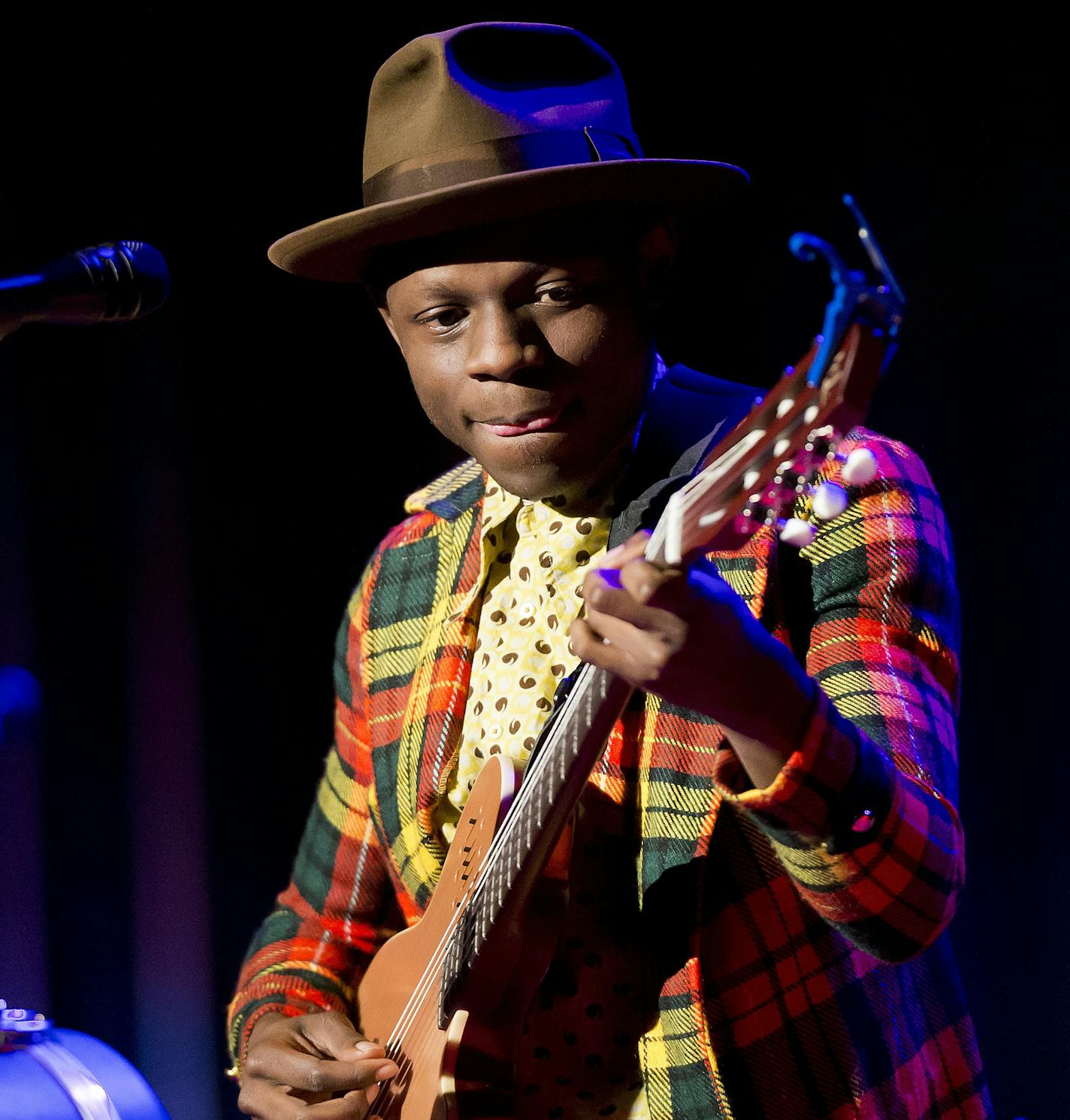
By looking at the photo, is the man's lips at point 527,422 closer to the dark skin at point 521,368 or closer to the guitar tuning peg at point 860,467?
the dark skin at point 521,368

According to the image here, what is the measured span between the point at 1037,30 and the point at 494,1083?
2.09 m

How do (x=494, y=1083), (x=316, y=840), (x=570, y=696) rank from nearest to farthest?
(x=570, y=696), (x=494, y=1083), (x=316, y=840)

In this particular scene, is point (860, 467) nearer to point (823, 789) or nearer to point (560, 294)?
point (823, 789)

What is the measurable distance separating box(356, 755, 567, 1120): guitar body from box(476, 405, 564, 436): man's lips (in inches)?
17.6

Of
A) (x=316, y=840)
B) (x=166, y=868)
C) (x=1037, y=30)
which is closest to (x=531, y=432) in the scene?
(x=316, y=840)

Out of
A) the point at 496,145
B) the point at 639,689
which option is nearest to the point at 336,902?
the point at 639,689

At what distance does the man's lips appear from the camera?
1661mm

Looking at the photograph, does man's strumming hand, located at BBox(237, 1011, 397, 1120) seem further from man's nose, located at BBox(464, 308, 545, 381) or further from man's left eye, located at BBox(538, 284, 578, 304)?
man's left eye, located at BBox(538, 284, 578, 304)

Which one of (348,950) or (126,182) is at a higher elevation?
(126,182)

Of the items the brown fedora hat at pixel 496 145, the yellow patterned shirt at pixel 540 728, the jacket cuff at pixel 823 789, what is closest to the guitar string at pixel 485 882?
the yellow patterned shirt at pixel 540 728

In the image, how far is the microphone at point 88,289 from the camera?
143cm

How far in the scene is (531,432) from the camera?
167 cm

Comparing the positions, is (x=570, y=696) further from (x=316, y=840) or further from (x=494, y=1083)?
(x=316, y=840)

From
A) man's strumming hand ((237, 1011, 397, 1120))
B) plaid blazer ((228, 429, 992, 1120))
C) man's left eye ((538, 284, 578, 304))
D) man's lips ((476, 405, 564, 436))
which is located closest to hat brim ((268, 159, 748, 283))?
man's left eye ((538, 284, 578, 304))
